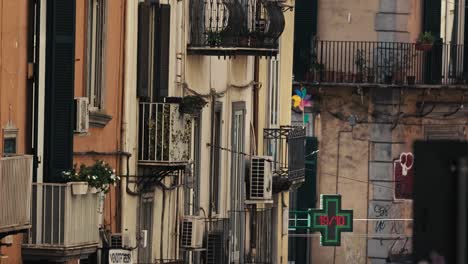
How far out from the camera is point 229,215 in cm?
2652

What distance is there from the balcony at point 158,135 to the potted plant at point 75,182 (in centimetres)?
403

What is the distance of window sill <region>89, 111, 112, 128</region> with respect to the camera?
17.0 m

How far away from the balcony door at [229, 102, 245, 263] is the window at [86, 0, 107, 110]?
8.68 metres

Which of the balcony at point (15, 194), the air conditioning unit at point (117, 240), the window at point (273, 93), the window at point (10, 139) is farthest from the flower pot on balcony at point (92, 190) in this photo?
the window at point (273, 93)

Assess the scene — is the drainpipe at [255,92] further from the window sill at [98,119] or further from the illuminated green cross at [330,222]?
the window sill at [98,119]

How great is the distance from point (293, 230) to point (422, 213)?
32.9 meters

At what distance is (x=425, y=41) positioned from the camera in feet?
124

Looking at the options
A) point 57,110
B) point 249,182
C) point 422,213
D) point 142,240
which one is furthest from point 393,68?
point 422,213

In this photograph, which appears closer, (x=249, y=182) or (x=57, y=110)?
(x=57, y=110)

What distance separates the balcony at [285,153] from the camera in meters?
30.5

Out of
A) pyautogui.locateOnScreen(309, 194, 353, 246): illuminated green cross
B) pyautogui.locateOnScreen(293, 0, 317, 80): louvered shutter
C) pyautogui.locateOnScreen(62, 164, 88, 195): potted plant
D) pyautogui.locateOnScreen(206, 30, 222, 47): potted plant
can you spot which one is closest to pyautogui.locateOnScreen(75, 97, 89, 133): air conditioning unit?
pyautogui.locateOnScreen(62, 164, 88, 195): potted plant

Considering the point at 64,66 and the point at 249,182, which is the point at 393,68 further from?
the point at 64,66

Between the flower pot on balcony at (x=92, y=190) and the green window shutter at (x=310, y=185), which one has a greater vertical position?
the flower pot on balcony at (x=92, y=190)

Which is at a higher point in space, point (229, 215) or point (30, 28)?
point (30, 28)
